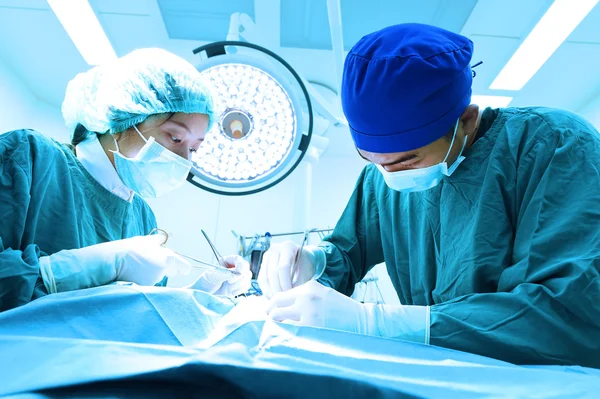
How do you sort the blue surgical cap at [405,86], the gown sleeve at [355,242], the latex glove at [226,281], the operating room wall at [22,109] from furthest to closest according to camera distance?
the operating room wall at [22,109], the latex glove at [226,281], the gown sleeve at [355,242], the blue surgical cap at [405,86]

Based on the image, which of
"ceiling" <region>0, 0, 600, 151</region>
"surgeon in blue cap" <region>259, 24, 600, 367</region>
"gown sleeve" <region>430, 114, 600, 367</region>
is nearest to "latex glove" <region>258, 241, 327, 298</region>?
"surgeon in blue cap" <region>259, 24, 600, 367</region>

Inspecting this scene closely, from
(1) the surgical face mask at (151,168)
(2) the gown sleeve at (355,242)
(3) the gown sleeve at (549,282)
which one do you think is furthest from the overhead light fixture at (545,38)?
(1) the surgical face mask at (151,168)

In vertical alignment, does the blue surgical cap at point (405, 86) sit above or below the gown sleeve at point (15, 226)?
above

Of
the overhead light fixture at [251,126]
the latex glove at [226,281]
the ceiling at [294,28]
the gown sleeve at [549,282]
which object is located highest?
the ceiling at [294,28]

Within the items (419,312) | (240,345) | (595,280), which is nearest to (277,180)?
(419,312)

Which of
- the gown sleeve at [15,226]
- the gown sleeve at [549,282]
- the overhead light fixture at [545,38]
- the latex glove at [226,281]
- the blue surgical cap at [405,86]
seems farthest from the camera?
the overhead light fixture at [545,38]

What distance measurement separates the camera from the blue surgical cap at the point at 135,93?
120 centimetres

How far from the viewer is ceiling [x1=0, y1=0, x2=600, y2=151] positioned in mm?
1862

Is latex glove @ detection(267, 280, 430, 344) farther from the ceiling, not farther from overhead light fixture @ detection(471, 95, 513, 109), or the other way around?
overhead light fixture @ detection(471, 95, 513, 109)

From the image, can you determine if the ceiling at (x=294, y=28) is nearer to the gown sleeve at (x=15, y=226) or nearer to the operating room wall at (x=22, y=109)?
the operating room wall at (x=22, y=109)

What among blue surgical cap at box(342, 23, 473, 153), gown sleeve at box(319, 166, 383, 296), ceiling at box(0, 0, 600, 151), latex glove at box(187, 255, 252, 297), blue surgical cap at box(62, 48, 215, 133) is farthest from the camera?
ceiling at box(0, 0, 600, 151)

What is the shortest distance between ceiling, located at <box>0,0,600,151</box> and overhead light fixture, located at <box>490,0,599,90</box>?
0.42 ft

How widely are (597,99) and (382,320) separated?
9.52 feet

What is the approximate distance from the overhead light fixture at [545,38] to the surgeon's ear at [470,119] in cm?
88
